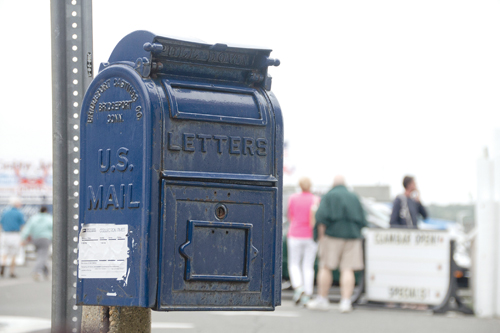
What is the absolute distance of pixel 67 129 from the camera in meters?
3.32

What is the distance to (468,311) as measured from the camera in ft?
32.6

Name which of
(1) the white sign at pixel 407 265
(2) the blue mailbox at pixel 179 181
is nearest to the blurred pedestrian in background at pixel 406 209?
(1) the white sign at pixel 407 265

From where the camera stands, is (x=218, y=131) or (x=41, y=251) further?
(x=41, y=251)

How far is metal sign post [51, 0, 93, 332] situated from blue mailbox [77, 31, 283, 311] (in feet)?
0.53

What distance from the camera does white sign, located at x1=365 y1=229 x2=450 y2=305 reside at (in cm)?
1014

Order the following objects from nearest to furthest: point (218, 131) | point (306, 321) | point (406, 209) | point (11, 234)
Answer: point (218, 131) < point (306, 321) < point (406, 209) < point (11, 234)

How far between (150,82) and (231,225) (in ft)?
2.08

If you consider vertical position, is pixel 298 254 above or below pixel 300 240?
below

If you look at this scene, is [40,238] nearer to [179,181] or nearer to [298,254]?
[298,254]

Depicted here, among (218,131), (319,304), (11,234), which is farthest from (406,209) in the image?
(11,234)

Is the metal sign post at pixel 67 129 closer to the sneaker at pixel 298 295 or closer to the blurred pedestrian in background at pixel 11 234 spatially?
the sneaker at pixel 298 295

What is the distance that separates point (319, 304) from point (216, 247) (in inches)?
296

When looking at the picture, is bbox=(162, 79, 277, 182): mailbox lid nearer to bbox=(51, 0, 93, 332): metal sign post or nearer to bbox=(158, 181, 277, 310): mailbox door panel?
bbox=(158, 181, 277, 310): mailbox door panel

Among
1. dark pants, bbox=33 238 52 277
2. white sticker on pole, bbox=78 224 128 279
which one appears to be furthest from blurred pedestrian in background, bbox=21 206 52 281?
white sticker on pole, bbox=78 224 128 279
